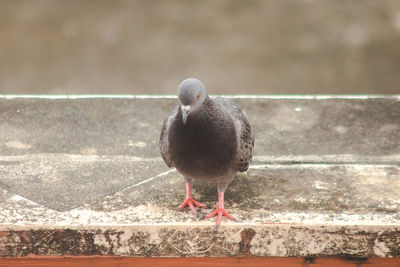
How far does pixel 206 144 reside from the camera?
2.76 metres

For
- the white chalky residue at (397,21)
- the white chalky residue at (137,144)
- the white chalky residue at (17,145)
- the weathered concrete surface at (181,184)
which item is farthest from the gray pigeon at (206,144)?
the white chalky residue at (397,21)

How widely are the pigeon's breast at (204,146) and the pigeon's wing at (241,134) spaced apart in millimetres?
61

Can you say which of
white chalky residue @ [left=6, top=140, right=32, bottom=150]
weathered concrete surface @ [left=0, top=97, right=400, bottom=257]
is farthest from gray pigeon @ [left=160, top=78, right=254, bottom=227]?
white chalky residue @ [left=6, top=140, right=32, bottom=150]

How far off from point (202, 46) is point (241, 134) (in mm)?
5002

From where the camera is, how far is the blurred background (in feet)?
23.0

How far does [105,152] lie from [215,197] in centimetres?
76

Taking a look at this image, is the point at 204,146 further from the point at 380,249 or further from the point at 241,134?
the point at 380,249

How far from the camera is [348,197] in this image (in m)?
3.05

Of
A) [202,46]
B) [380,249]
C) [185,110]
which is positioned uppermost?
[185,110]

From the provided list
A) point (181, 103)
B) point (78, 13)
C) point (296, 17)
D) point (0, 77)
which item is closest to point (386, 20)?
point (296, 17)

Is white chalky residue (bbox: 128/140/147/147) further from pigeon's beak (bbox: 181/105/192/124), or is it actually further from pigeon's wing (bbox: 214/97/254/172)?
pigeon's beak (bbox: 181/105/192/124)

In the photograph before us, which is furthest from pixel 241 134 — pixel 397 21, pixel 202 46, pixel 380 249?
pixel 397 21

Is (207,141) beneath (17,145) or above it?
above

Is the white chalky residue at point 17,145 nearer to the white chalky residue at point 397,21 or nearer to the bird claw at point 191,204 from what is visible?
the bird claw at point 191,204
